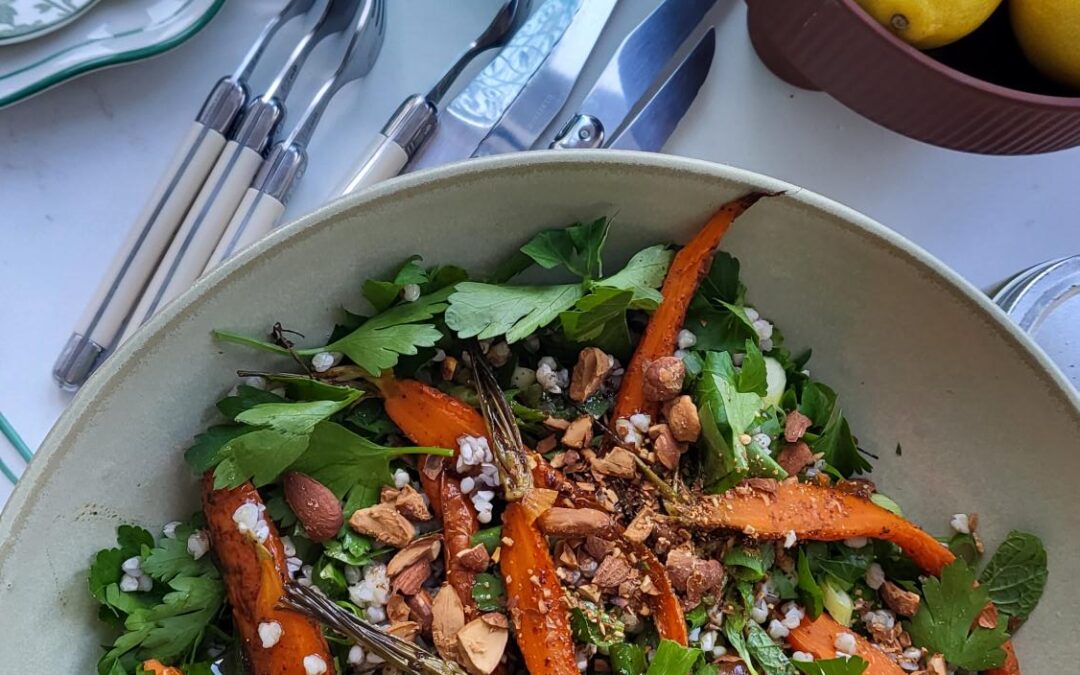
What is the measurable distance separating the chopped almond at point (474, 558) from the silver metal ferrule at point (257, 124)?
0.45 metres

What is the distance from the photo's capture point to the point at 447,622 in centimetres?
80

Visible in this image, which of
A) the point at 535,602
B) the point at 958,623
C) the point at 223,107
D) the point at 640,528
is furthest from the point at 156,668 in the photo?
the point at 958,623

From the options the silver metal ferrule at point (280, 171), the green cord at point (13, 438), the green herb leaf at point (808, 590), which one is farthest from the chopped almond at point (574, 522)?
the green cord at point (13, 438)

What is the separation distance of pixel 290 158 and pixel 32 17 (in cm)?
28

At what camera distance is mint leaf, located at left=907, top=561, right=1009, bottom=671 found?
90cm

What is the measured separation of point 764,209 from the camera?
87 cm

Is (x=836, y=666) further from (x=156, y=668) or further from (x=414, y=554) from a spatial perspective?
(x=156, y=668)

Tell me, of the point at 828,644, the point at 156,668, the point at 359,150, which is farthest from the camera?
the point at 359,150

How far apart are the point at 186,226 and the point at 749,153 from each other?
23.7 inches

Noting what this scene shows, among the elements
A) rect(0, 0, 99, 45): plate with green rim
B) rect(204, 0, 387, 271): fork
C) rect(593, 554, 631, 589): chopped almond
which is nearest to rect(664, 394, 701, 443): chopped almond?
rect(593, 554, 631, 589): chopped almond

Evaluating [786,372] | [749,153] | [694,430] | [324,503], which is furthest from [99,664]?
[749,153]

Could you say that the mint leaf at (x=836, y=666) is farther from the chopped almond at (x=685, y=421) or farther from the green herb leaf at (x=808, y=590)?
the chopped almond at (x=685, y=421)

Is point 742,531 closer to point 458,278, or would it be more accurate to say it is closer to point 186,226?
point 458,278

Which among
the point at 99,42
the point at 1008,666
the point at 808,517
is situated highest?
the point at 99,42
